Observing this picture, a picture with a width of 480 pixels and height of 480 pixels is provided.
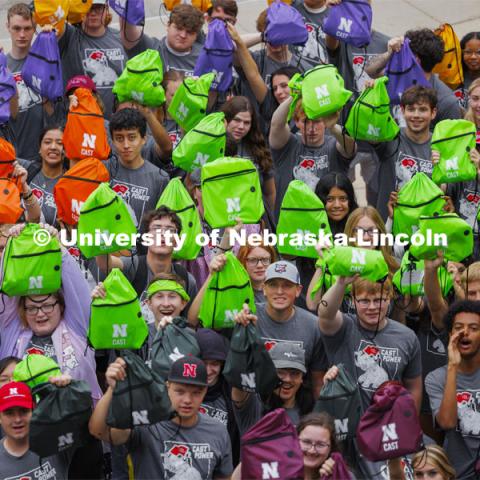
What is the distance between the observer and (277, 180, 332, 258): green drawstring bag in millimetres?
10094

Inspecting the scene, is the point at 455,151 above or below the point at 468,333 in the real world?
above

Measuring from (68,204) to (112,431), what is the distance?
223cm

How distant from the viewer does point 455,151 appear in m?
10.5

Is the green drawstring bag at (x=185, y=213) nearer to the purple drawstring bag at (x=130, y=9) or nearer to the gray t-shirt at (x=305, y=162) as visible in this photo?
the gray t-shirt at (x=305, y=162)

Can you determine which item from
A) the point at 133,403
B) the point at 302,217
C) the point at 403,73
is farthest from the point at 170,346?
the point at 403,73

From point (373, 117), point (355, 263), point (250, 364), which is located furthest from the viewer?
point (373, 117)

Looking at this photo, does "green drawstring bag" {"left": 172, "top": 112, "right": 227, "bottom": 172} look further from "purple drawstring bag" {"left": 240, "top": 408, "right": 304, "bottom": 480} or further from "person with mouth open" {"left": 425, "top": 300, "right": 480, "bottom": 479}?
"purple drawstring bag" {"left": 240, "top": 408, "right": 304, "bottom": 480}

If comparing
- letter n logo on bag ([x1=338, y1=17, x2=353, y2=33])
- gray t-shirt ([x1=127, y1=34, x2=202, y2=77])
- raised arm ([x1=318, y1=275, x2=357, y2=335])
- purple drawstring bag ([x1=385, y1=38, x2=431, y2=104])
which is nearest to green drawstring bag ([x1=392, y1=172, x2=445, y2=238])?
raised arm ([x1=318, y1=275, x2=357, y2=335])

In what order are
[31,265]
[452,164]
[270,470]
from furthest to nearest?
[452,164]
[31,265]
[270,470]

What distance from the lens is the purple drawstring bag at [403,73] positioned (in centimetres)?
1151

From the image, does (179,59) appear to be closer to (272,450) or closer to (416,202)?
(416,202)

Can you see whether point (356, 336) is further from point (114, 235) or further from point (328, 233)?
point (114, 235)

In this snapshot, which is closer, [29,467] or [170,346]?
[29,467]

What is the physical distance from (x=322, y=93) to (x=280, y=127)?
2.37 feet
